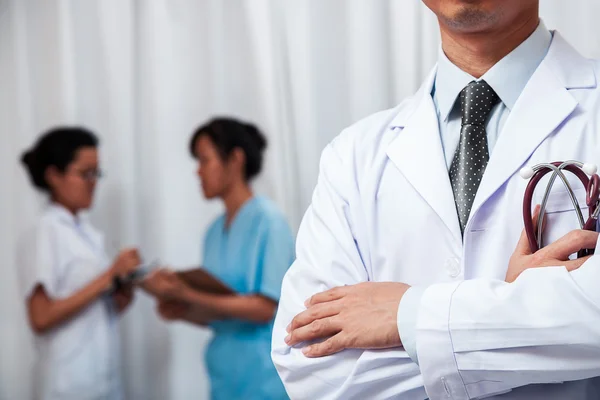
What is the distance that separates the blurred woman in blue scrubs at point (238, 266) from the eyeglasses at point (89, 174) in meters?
0.34

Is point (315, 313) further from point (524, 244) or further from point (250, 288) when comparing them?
point (250, 288)

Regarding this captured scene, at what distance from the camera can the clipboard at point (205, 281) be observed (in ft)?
7.34

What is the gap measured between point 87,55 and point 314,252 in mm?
1992

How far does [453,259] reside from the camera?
893 millimetres

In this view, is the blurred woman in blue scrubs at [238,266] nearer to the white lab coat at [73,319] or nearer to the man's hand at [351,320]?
the white lab coat at [73,319]

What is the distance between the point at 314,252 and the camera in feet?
3.17

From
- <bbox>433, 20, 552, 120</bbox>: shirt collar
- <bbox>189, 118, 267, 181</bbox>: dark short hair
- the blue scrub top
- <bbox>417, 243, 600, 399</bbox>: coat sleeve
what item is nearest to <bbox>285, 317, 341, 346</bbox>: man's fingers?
<bbox>417, 243, 600, 399</bbox>: coat sleeve

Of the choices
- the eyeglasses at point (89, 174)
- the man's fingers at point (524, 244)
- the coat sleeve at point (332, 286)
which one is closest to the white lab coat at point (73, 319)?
the eyeglasses at point (89, 174)

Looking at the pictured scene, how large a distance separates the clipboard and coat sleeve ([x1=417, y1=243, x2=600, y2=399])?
1.48m

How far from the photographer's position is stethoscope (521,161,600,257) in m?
0.77

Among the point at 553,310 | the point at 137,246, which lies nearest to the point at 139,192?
the point at 137,246

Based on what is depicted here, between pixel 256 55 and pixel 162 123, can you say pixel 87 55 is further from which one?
pixel 256 55

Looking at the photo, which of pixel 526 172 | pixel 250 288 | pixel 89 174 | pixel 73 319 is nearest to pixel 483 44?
pixel 526 172

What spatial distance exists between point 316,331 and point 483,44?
1.26 ft
